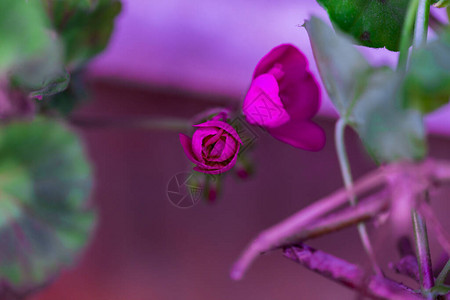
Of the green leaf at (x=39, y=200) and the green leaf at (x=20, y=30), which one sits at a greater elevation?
the green leaf at (x=20, y=30)

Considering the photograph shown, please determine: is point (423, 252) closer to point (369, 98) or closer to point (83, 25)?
point (369, 98)

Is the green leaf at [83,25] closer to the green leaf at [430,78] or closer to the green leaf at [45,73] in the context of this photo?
the green leaf at [45,73]

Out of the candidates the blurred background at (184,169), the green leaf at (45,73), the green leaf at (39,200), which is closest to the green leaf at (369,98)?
the green leaf at (45,73)

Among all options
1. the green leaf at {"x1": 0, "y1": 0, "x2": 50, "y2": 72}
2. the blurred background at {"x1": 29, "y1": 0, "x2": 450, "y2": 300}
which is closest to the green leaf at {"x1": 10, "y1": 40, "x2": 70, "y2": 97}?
the green leaf at {"x1": 0, "y1": 0, "x2": 50, "y2": 72}

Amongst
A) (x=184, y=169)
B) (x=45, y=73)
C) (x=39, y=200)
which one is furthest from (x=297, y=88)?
(x=184, y=169)

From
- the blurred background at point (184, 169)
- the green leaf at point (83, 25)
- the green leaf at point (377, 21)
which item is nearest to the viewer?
the green leaf at point (377, 21)

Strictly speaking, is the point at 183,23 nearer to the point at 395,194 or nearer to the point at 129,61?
the point at 129,61
